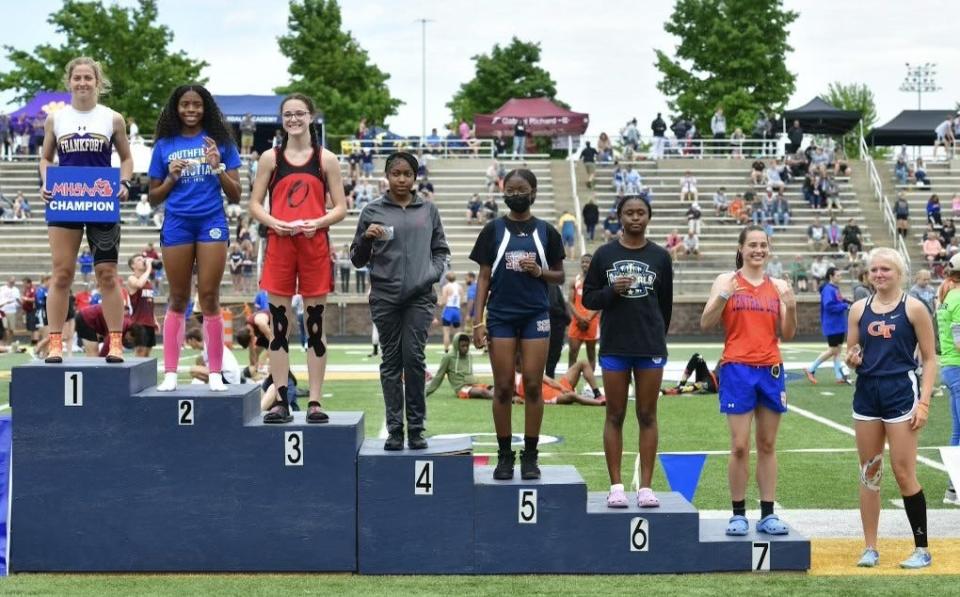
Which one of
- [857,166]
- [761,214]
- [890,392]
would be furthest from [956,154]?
[890,392]

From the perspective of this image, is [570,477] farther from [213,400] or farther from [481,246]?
[213,400]

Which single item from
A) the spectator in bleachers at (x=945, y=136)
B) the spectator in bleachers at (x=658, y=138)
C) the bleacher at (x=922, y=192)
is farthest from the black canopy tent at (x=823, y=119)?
the spectator in bleachers at (x=658, y=138)

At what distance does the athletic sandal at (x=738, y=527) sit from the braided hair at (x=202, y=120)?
3857mm

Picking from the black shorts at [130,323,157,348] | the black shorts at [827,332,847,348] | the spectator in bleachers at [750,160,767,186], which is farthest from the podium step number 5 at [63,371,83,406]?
the spectator in bleachers at [750,160,767,186]

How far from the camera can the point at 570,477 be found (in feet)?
25.3

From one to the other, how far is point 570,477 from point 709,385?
33.8 feet

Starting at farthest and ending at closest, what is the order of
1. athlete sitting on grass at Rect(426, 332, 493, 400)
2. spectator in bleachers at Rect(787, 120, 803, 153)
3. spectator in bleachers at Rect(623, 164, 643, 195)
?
1. spectator in bleachers at Rect(787, 120, 803, 153)
2. spectator in bleachers at Rect(623, 164, 643, 195)
3. athlete sitting on grass at Rect(426, 332, 493, 400)

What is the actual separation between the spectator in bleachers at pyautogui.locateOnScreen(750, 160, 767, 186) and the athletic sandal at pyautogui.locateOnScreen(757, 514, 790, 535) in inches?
1350

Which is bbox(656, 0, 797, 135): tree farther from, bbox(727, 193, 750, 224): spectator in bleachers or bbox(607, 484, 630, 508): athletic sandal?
bbox(607, 484, 630, 508): athletic sandal

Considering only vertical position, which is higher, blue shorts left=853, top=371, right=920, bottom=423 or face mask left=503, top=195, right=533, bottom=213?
face mask left=503, top=195, right=533, bottom=213

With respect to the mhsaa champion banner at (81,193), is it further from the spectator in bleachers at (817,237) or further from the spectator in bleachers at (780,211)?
the spectator in bleachers at (780,211)

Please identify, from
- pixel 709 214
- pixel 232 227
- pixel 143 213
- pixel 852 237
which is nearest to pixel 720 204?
pixel 709 214

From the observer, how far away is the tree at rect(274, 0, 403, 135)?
60688 millimetres

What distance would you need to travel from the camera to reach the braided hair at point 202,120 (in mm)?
7957
